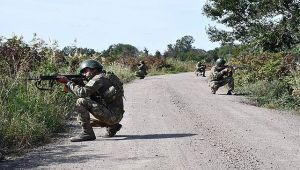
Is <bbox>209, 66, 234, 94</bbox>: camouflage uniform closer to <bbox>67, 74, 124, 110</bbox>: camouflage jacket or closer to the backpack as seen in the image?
the backpack

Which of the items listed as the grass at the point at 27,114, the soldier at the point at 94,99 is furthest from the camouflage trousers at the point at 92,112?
the grass at the point at 27,114

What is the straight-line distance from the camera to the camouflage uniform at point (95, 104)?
33.6 feet

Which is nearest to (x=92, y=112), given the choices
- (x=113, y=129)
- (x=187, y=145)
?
(x=113, y=129)

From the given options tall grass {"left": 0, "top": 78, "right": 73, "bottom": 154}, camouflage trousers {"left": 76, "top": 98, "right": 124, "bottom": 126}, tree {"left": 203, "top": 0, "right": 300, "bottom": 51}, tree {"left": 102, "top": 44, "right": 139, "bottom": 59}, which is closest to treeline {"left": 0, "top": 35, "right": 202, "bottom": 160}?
tall grass {"left": 0, "top": 78, "right": 73, "bottom": 154}

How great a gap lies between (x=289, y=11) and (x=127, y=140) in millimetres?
27372

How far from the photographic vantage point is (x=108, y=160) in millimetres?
8312

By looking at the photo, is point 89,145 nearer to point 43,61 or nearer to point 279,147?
point 279,147

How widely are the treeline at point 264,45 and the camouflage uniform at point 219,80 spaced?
875mm

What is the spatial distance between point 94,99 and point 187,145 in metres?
2.16

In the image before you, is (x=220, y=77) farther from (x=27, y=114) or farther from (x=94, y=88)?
(x=27, y=114)

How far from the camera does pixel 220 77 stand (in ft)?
77.0

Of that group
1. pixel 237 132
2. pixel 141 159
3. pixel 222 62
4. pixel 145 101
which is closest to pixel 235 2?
pixel 222 62

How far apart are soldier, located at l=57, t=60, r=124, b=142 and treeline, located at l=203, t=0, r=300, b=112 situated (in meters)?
8.24

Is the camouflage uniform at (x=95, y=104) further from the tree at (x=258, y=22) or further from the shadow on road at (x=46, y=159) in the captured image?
the tree at (x=258, y=22)
